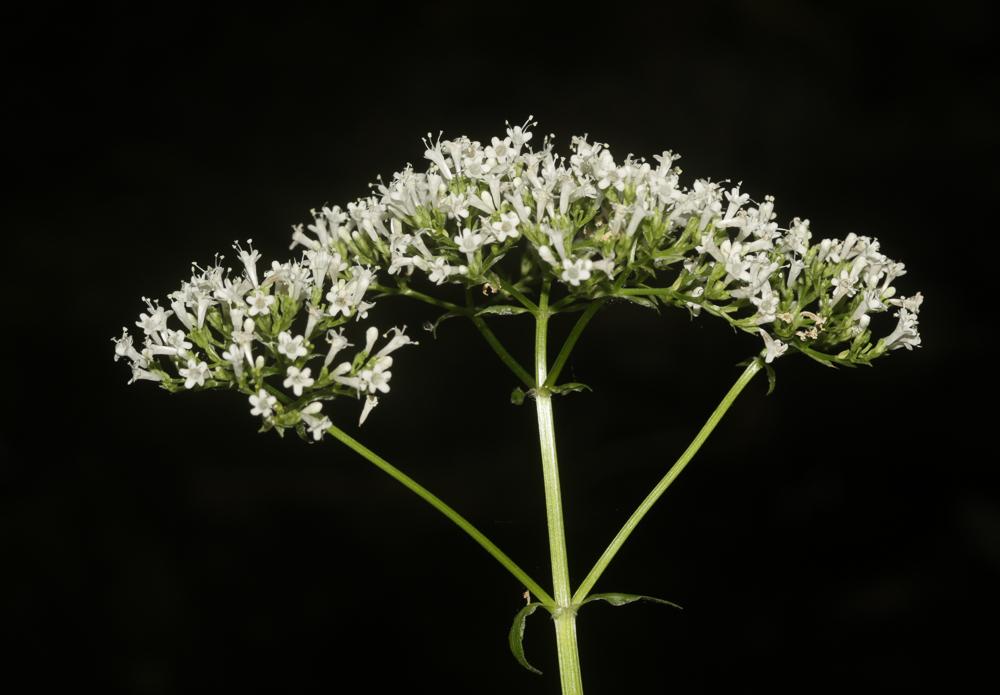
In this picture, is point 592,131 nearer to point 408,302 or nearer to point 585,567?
point 408,302

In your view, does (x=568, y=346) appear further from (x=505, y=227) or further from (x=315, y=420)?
(x=315, y=420)

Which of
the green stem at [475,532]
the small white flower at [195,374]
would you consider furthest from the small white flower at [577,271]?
the small white flower at [195,374]

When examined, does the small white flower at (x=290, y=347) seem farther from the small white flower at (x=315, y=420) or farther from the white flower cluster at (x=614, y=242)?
the white flower cluster at (x=614, y=242)

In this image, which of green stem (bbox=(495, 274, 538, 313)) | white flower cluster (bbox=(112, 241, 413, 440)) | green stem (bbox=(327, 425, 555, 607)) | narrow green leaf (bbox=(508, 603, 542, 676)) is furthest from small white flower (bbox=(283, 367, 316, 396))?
narrow green leaf (bbox=(508, 603, 542, 676))

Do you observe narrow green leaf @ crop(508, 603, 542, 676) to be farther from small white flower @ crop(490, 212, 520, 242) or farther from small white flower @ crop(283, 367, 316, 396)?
small white flower @ crop(490, 212, 520, 242)

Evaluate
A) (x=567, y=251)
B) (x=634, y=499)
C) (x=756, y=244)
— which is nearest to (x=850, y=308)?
(x=756, y=244)

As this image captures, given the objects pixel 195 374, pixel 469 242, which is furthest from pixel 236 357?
pixel 469 242
